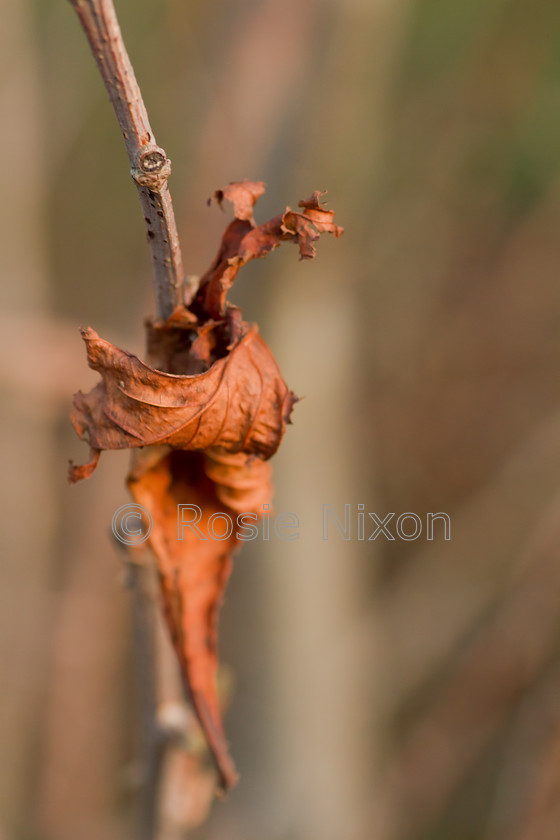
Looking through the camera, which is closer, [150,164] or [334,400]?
[150,164]

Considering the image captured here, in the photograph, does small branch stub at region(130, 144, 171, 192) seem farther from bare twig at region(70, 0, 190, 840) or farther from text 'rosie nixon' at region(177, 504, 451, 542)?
text 'rosie nixon' at region(177, 504, 451, 542)

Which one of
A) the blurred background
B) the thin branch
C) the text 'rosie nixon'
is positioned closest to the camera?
the thin branch

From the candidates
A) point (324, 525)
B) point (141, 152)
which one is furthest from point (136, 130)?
point (324, 525)

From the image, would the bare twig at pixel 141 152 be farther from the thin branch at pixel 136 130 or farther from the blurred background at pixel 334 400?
the blurred background at pixel 334 400

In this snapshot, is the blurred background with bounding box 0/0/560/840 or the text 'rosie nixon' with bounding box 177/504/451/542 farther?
the blurred background with bounding box 0/0/560/840

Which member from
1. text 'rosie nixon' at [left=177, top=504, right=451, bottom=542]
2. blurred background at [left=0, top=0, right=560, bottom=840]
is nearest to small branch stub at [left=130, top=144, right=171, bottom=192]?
text 'rosie nixon' at [left=177, top=504, right=451, bottom=542]

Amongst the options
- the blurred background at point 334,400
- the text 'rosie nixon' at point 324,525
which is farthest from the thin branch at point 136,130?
the blurred background at point 334,400

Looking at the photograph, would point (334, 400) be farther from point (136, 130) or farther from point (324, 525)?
point (136, 130)
